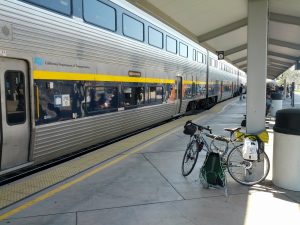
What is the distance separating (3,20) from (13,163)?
2.09 metres

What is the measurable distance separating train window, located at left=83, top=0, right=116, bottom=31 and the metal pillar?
3117 mm

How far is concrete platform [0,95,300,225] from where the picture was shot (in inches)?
154

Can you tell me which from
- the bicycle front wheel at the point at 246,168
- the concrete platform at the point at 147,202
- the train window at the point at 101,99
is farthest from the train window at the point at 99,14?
the bicycle front wheel at the point at 246,168

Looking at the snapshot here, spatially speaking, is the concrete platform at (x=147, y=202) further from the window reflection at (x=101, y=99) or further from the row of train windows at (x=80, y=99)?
the window reflection at (x=101, y=99)

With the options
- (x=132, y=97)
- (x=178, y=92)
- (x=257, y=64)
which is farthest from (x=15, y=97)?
(x=178, y=92)

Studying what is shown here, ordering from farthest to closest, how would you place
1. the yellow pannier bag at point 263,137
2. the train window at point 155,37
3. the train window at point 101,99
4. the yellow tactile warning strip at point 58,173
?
the train window at point 155,37 < the train window at point 101,99 < the yellow pannier bag at point 263,137 < the yellow tactile warning strip at point 58,173

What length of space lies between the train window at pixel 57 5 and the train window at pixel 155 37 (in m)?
4.03

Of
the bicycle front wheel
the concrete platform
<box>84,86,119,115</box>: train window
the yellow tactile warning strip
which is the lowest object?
the concrete platform

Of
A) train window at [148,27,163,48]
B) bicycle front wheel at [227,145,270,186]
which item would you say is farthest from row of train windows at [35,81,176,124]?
bicycle front wheel at [227,145,270,186]

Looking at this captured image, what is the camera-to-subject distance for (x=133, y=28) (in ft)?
29.1

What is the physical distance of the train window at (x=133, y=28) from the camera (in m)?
8.41

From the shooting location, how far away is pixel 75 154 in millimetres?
7285

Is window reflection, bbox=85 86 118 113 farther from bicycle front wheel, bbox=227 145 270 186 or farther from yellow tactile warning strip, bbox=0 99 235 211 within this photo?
bicycle front wheel, bbox=227 145 270 186

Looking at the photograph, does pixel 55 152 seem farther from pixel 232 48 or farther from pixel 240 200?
pixel 232 48
